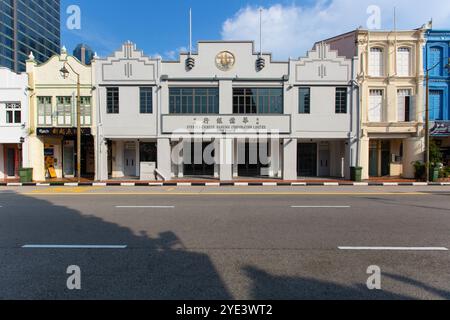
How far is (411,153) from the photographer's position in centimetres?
1794

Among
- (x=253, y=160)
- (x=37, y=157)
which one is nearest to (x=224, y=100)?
(x=253, y=160)

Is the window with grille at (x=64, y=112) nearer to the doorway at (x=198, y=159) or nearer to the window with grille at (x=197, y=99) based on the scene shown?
the window with grille at (x=197, y=99)

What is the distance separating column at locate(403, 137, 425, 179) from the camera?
1770cm

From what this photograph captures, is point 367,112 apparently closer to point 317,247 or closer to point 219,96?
point 219,96

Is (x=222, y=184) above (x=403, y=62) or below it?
below

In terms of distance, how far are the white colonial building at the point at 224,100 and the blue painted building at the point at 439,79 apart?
6.36m

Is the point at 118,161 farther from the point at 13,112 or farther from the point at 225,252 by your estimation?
the point at 225,252

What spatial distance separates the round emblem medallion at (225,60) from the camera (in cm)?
1705

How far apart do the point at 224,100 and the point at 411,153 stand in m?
14.4

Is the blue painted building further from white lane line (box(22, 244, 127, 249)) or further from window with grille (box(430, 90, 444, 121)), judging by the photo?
white lane line (box(22, 244, 127, 249))

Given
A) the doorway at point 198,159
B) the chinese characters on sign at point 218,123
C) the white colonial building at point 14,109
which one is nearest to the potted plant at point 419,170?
the chinese characters on sign at point 218,123

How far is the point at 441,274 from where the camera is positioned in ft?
12.0
